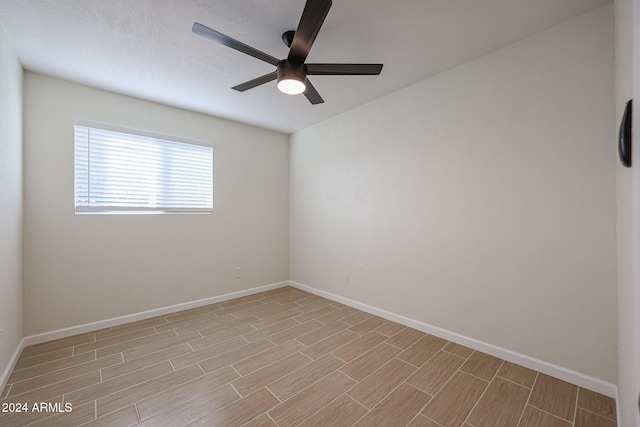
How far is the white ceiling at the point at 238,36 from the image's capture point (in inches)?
67.3

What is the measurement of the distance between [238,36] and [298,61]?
59 centimetres

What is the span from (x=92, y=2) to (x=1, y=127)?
1078mm

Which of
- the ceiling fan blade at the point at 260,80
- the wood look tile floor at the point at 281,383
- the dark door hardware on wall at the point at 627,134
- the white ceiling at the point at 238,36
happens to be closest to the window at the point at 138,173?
the white ceiling at the point at 238,36

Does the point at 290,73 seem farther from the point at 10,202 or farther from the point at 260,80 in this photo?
the point at 10,202

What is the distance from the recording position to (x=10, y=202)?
2.04 metres

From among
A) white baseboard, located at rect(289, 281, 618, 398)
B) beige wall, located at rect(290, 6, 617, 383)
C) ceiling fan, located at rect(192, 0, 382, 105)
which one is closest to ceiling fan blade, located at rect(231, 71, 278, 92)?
ceiling fan, located at rect(192, 0, 382, 105)

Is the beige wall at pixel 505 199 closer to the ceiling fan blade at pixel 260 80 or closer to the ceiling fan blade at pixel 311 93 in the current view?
the ceiling fan blade at pixel 311 93

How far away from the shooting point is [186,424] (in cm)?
151

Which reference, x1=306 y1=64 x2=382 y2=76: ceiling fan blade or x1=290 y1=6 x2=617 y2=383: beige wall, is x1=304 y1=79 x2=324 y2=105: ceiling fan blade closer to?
x1=306 y1=64 x2=382 y2=76: ceiling fan blade

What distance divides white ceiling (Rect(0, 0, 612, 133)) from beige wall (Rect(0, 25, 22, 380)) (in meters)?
0.26

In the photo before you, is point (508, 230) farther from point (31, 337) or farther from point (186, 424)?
point (31, 337)

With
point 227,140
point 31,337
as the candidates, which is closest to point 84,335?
point 31,337

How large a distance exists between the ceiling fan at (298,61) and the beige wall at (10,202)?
1.62 metres

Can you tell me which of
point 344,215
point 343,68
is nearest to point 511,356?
point 344,215
